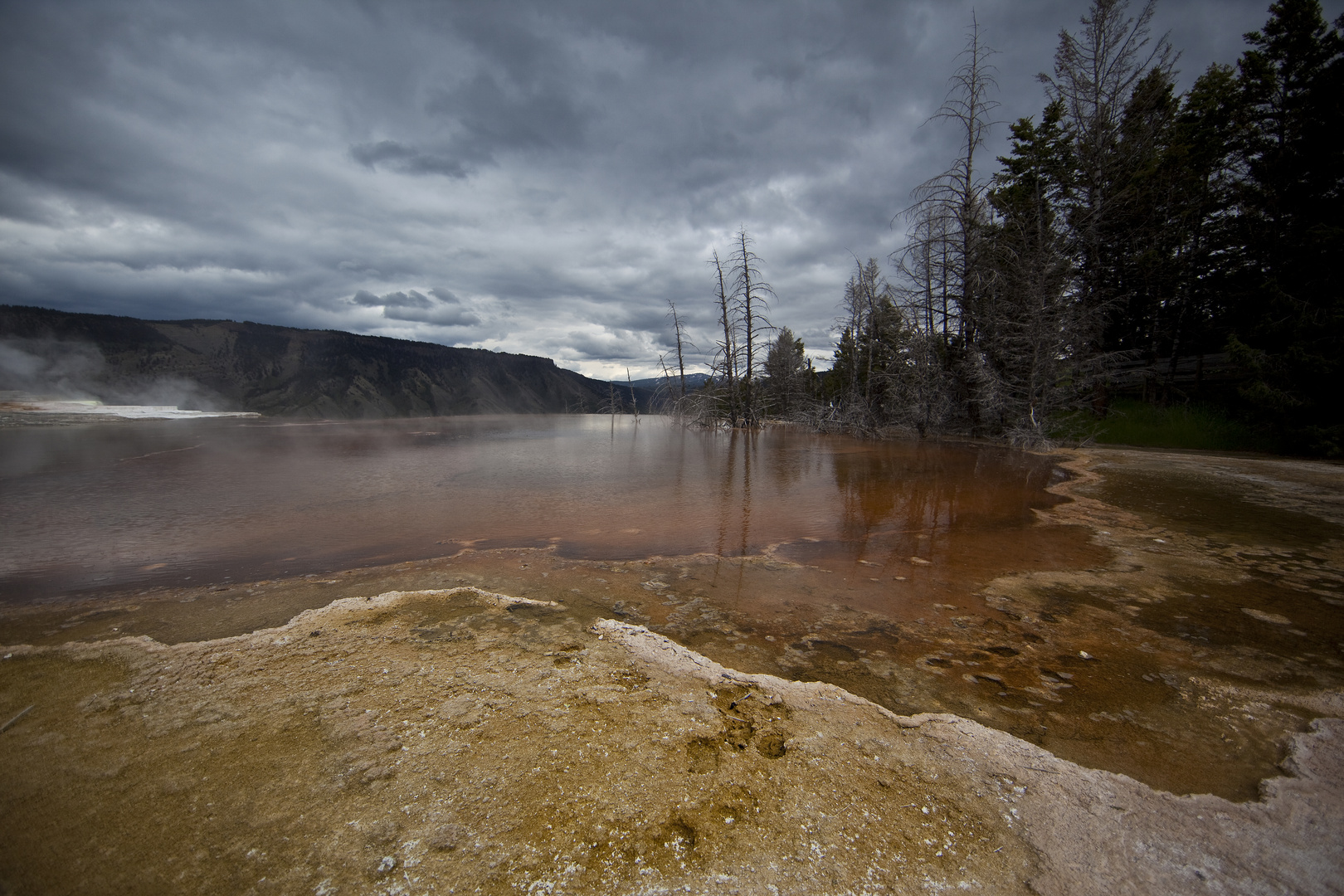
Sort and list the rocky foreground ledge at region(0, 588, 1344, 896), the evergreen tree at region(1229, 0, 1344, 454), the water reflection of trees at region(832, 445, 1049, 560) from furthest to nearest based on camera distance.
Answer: the evergreen tree at region(1229, 0, 1344, 454) → the water reflection of trees at region(832, 445, 1049, 560) → the rocky foreground ledge at region(0, 588, 1344, 896)

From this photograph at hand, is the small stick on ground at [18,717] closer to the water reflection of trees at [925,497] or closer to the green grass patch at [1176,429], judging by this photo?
the water reflection of trees at [925,497]

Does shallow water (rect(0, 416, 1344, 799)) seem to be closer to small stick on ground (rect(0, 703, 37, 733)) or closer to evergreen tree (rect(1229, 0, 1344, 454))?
small stick on ground (rect(0, 703, 37, 733))

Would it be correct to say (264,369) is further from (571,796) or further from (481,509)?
(571,796)

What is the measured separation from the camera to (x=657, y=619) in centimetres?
367

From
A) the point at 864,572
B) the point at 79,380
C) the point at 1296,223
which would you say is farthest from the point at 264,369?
the point at 1296,223

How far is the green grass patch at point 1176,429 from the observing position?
1365 centimetres

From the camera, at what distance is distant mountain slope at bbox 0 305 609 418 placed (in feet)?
169

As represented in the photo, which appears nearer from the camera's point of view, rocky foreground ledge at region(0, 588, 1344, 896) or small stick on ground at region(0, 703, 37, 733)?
rocky foreground ledge at region(0, 588, 1344, 896)

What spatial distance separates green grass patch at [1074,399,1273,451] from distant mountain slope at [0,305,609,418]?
50777 millimetres

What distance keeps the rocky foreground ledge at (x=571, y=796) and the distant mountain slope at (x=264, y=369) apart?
195 ft

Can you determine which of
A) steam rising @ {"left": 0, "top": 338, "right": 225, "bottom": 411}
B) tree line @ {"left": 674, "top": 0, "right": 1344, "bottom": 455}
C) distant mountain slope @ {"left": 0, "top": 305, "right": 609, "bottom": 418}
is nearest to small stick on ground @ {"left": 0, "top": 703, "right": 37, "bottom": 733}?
tree line @ {"left": 674, "top": 0, "right": 1344, "bottom": 455}

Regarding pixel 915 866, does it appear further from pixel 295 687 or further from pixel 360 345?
pixel 360 345

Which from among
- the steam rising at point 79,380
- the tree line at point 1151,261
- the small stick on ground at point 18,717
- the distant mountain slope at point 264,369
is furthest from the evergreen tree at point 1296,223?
the steam rising at point 79,380

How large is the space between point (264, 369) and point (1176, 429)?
91.8 m
